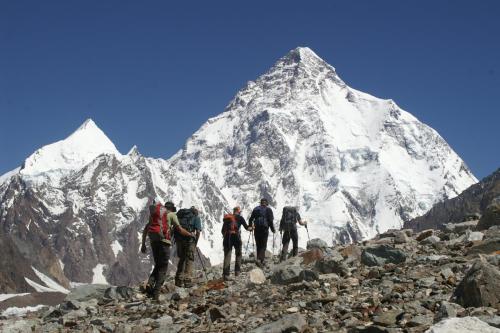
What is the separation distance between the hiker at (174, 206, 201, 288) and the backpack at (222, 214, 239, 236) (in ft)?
4.36

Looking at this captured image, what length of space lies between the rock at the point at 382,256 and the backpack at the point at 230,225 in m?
5.79

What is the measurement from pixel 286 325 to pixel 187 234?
9.09 metres

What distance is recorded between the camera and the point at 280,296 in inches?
602

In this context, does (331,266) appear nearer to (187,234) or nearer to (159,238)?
(159,238)

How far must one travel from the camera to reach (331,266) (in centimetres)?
1795

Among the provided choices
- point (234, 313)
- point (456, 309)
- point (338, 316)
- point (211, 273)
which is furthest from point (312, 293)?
point (211, 273)

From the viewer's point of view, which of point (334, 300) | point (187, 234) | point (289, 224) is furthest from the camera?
point (289, 224)

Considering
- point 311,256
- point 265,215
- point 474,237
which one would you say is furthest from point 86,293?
point 474,237

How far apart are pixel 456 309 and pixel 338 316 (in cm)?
222

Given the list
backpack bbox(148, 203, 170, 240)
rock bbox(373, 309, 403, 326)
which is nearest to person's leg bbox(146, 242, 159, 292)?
backpack bbox(148, 203, 170, 240)

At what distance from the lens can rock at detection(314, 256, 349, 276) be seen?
17625 millimetres

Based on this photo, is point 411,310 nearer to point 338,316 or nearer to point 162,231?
point 338,316

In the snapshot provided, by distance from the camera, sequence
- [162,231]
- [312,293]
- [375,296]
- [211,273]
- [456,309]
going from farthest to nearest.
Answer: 1. [211,273]
2. [162,231]
3. [312,293]
4. [375,296]
5. [456,309]

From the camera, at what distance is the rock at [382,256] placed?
18453mm
